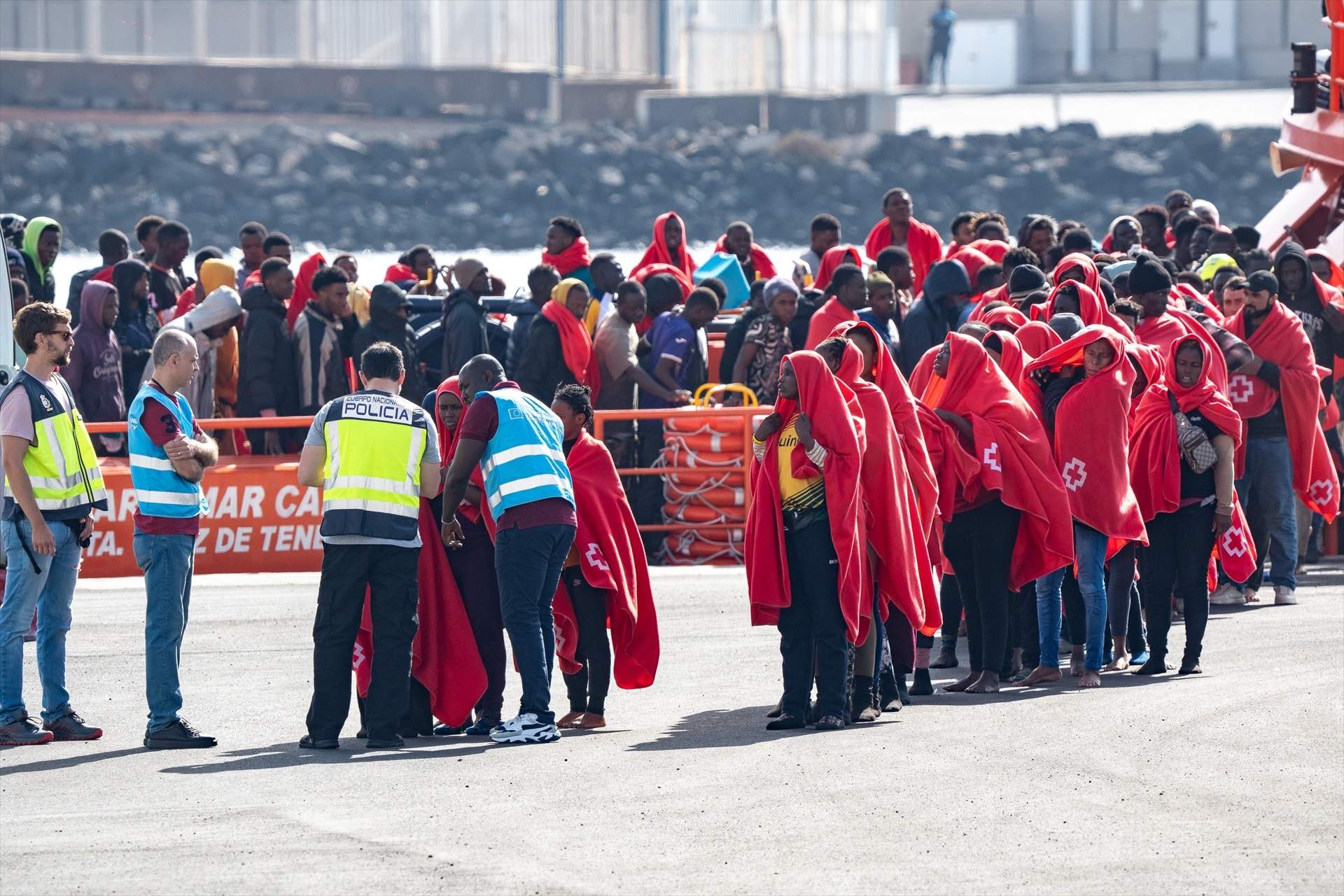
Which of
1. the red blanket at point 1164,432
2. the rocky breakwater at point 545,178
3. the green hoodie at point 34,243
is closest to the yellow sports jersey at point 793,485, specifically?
the red blanket at point 1164,432

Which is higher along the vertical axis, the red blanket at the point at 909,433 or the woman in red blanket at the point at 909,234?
the woman in red blanket at the point at 909,234

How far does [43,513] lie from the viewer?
27.7 ft

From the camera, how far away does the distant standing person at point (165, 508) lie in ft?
27.4

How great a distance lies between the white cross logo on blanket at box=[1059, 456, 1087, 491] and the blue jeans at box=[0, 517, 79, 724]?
13.8ft

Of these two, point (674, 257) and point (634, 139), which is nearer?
point (674, 257)

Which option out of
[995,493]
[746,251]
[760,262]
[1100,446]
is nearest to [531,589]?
[995,493]

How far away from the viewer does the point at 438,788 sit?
7672mm

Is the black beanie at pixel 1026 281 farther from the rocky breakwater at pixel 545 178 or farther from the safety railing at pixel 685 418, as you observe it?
the rocky breakwater at pixel 545 178

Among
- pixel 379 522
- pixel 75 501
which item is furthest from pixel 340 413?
pixel 75 501

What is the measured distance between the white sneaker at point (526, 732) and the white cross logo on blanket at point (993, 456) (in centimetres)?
218

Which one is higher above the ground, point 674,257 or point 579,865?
point 674,257

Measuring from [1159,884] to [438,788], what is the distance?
2.52m

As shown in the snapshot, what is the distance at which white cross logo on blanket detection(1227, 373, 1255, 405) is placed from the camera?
39.6 feet

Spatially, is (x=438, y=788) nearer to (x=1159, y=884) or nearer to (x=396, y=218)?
(x=1159, y=884)
